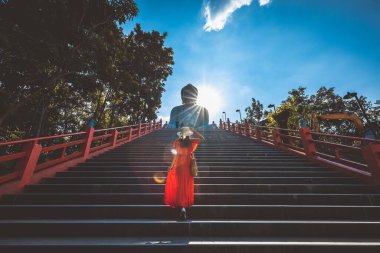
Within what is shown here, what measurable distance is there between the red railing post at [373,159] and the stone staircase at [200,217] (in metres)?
0.30

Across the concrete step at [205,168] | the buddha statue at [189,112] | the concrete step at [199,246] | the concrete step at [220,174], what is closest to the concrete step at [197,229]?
the concrete step at [199,246]

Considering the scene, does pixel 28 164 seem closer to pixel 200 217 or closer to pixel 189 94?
pixel 200 217

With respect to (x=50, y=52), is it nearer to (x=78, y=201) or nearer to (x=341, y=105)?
(x=78, y=201)

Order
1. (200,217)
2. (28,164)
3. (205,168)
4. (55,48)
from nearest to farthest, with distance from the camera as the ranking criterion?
(200,217)
(28,164)
(205,168)
(55,48)

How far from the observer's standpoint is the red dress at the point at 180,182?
331 centimetres

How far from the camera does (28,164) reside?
4.47 metres

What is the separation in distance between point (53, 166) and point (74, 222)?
3020mm

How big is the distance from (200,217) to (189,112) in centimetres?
3352

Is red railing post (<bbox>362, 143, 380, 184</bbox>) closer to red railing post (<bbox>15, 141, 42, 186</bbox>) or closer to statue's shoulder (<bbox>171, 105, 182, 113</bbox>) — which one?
red railing post (<bbox>15, 141, 42, 186</bbox>)

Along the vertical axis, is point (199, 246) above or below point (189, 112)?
below

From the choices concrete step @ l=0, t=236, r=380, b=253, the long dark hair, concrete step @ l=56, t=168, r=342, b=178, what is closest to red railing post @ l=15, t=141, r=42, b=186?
concrete step @ l=56, t=168, r=342, b=178

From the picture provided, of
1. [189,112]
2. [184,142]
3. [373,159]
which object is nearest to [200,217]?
[184,142]

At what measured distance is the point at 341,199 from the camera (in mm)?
3838

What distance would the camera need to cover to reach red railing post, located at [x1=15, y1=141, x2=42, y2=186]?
4383 mm
